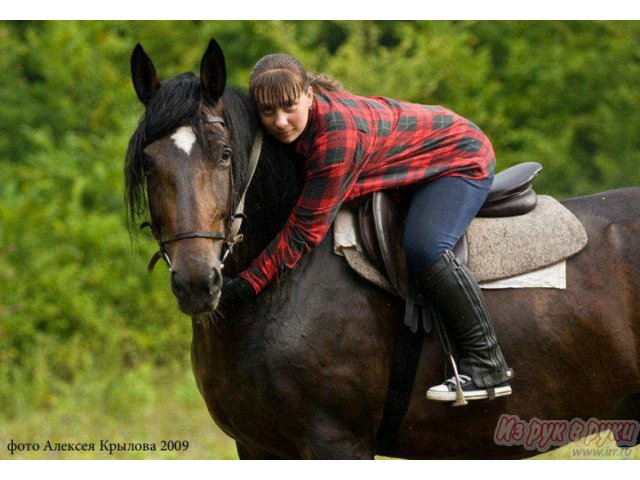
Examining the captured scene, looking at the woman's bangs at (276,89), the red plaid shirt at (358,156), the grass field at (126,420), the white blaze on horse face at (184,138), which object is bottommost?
the grass field at (126,420)

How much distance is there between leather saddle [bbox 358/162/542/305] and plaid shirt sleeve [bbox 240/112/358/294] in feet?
0.61

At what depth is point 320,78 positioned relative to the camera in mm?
4137

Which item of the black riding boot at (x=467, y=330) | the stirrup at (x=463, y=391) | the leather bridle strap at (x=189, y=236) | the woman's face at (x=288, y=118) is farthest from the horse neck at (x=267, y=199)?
the stirrup at (x=463, y=391)

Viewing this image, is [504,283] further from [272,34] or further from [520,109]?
[520,109]

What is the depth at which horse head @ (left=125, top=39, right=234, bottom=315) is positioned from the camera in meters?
3.45

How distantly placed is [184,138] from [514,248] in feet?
5.22

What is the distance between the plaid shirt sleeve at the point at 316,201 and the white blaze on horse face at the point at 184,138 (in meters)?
0.55

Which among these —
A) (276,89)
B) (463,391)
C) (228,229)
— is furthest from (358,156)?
(463,391)

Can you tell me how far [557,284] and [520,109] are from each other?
10634mm

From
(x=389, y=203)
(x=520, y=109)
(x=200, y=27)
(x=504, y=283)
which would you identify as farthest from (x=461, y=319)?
(x=200, y=27)

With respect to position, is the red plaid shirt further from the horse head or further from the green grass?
the green grass

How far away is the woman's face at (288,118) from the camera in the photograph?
376 centimetres

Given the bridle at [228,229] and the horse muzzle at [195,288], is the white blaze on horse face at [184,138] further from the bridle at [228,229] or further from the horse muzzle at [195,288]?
the horse muzzle at [195,288]

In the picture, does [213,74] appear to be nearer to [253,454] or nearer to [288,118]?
[288,118]
